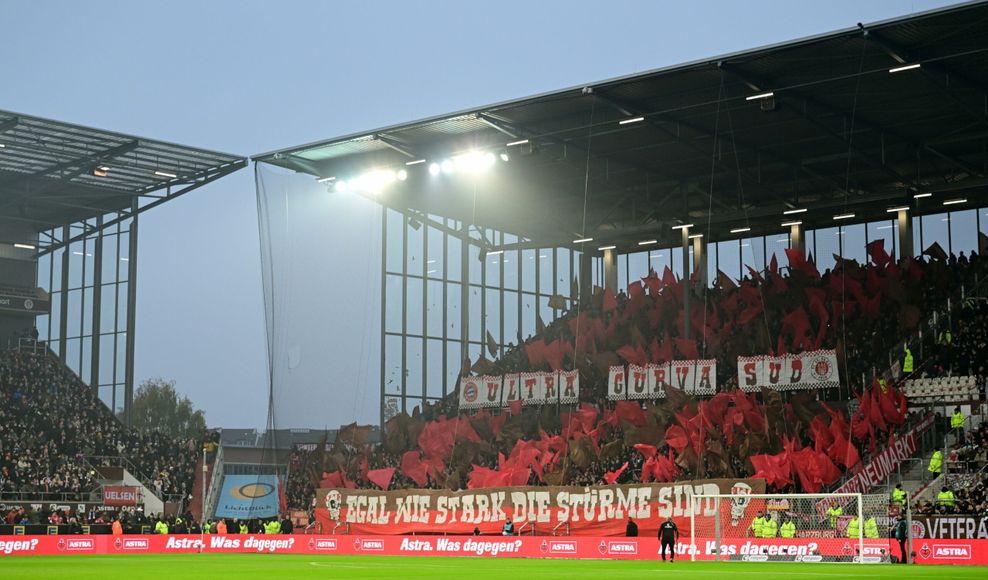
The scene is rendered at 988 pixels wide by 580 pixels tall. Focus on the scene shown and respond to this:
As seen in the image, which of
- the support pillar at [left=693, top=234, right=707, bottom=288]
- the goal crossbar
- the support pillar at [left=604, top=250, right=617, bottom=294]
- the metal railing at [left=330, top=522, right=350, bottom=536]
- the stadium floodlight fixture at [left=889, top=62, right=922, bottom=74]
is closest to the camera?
the goal crossbar

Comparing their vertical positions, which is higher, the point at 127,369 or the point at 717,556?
the point at 127,369

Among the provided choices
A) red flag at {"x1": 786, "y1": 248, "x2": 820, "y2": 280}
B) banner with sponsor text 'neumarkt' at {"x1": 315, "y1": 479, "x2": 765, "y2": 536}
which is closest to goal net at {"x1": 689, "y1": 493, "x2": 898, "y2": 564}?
banner with sponsor text 'neumarkt' at {"x1": 315, "y1": 479, "x2": 765, "y2": 536}

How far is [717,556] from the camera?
29.9 m

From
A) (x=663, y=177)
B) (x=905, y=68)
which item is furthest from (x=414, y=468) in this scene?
(x=905, y=68)

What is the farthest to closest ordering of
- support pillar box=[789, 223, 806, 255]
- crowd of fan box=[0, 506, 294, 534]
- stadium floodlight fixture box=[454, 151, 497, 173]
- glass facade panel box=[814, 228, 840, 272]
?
support pillar box=[789, 223, 806, 255] → glass facade panel box=[814, 228, 840, 272] → crowd of fan box=[0, 506, 294, 534] → stadium floodlight fixture box=[454, 151, 497, 173]

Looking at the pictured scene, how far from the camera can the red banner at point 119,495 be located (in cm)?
5212

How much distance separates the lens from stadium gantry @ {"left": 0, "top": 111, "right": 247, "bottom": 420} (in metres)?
53.3

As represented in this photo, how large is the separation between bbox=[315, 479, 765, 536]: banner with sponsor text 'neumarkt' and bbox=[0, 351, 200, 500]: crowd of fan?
16.7m

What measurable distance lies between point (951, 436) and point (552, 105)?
15.3m

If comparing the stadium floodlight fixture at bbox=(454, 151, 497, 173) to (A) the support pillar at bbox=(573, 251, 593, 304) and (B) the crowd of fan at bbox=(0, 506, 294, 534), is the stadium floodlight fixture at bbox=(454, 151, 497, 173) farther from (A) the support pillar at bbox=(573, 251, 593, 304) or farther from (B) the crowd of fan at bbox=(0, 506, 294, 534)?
(A) the support pillar at bbox=(573, 251, 593, 304)

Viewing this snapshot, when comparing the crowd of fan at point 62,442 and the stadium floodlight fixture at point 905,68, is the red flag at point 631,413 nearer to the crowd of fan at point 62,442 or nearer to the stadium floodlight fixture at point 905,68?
the stadium floodlight fixture at point 905,68

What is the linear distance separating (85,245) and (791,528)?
44743mm

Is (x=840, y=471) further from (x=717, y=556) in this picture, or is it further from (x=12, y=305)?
(x=12, y=305)

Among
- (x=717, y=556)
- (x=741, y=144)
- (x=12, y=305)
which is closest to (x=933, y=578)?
(x=717, y=556)
